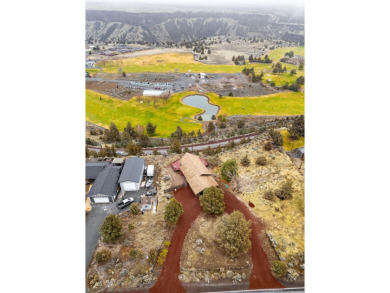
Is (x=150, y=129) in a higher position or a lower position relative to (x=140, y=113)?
lower

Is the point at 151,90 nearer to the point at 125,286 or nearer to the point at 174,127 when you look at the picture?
the point at 174,127

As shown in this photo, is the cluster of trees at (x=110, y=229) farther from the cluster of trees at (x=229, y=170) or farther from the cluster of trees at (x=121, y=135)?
the cluster of trees at (x=121, y=135)

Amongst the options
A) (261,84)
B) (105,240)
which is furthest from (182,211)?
(261,84)

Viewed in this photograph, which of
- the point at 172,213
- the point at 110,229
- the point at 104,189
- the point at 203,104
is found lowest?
the point at 110,229

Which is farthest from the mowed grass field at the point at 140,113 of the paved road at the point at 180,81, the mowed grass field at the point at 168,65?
the mowed grass field at the point at 168,65

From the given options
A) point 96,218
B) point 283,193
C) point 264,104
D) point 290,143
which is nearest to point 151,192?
point 96,218

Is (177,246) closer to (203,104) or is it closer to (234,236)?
(234,236)
